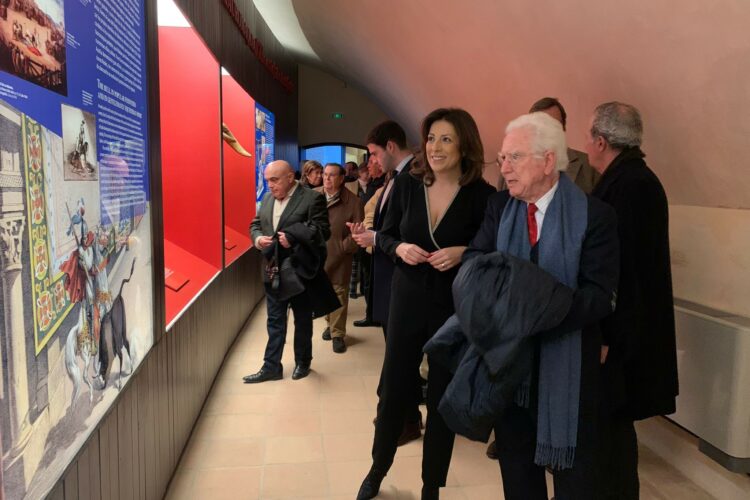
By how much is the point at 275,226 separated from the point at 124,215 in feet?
6.66

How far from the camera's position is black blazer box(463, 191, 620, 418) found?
1563mm

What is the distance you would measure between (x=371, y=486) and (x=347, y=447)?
601mm

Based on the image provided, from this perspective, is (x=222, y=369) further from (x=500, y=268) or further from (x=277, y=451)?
(x=500, y=268)

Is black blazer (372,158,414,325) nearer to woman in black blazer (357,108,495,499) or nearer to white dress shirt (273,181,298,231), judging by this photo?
woman in black blazer (357,108,495,499)

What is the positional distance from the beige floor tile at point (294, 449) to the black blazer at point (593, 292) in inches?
70.0

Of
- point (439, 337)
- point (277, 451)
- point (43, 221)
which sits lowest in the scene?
point (277, 451)

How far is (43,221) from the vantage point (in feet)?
4.07

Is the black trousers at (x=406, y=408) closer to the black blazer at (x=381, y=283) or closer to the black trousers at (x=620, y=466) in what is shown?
the black blazer at (x=381, y=283)

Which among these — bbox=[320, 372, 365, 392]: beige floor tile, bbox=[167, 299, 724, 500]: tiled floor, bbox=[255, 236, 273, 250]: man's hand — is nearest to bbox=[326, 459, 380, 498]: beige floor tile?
bbox=[167, 299, 724, 500]: tiled floor

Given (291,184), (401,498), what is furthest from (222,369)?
(401,498)

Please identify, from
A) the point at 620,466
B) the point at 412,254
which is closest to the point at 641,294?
the point at 620,466

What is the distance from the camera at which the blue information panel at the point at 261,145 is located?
21.4 feet

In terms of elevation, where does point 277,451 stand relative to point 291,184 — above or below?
below

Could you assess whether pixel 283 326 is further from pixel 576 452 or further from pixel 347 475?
pixel 576 452
